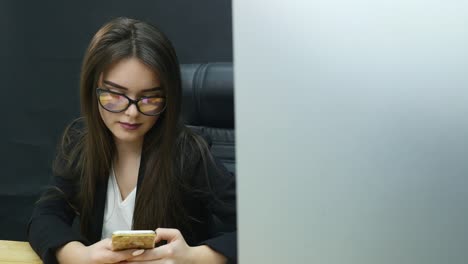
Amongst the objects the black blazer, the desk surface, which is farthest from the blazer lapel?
the desk surface

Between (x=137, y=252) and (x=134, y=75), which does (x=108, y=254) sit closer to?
(x=137, y=252)

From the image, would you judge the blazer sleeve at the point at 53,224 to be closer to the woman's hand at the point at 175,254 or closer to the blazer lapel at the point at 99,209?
the blazer lapel at the point at 99,209

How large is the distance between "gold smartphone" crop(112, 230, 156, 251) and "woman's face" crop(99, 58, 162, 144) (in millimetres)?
271

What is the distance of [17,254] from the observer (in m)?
0.99

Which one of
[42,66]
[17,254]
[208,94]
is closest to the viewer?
[17,254]

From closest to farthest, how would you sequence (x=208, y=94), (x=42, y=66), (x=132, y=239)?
1. (x=132, y=239)
2. (x=208, y=94)
3. (x=42, y=66)

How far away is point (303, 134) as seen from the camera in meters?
Answer: 0.32

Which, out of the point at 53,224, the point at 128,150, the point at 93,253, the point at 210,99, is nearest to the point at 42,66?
the point at 210,99

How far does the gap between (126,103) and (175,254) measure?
31 cm

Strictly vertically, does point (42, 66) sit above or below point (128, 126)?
above

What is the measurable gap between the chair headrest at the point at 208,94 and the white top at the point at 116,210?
19.4 inches

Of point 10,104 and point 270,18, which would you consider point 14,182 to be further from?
point 270,18

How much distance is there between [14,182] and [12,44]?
2.13ft

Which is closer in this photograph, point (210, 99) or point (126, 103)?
point (126, 103)
